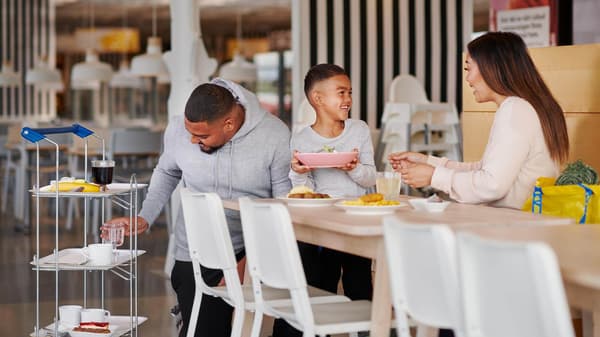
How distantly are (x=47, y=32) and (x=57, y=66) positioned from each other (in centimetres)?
77

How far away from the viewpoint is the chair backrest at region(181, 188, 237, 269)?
323cm

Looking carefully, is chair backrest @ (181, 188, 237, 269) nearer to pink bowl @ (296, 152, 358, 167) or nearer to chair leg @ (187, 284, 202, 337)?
chair leg @ (187, 284, 202, 337)

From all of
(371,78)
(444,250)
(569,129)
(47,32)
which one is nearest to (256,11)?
(47,32)

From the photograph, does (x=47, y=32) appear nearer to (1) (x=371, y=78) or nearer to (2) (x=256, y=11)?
(2) (x=256, y=11)

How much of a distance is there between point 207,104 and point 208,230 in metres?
0.54

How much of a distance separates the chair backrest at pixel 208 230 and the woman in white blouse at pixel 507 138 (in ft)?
2.37

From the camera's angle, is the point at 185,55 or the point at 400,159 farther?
the point at 185,55

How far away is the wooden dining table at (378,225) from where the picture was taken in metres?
2.74

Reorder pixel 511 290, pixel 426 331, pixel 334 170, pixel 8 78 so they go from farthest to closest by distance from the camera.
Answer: pixel 8 78, pixel 334 170, pixel 426 331, pixel 511 290

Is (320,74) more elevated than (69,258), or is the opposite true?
(320,74)

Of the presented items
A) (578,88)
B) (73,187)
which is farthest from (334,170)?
(578,88)

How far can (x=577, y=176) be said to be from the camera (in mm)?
3479

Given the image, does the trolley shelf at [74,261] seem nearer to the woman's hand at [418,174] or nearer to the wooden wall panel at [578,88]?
the woman's hand at [418,174]

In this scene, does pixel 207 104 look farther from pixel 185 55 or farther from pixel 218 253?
pixel 185 55
